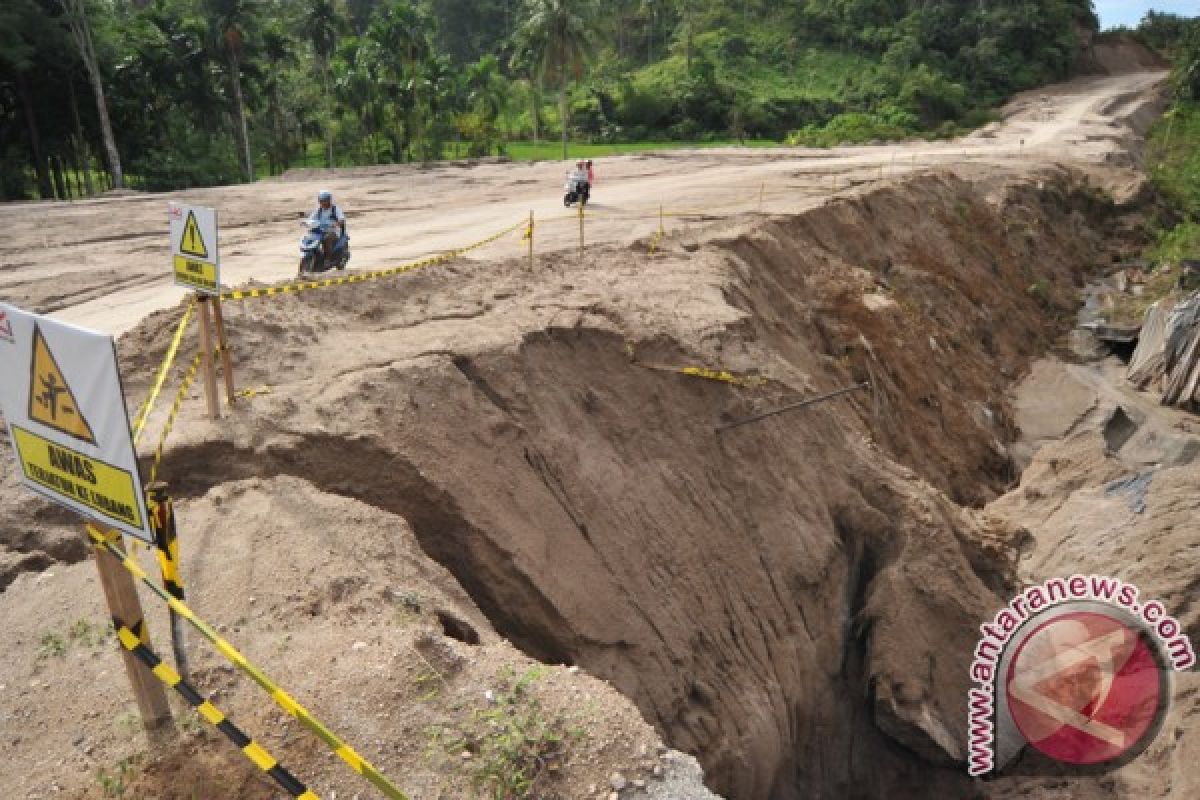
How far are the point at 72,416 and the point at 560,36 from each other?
4043cm

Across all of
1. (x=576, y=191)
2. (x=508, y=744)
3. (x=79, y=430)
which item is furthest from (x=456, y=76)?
(x=508, y=744)

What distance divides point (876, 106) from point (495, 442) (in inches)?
2108

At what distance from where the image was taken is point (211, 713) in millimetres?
A: 4422

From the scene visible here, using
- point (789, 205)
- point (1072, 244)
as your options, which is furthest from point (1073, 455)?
point (1072, 244)

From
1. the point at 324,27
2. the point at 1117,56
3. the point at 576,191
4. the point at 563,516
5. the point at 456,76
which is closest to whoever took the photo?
the point at 563,516

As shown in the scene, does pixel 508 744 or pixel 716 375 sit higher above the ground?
pixel 716 375

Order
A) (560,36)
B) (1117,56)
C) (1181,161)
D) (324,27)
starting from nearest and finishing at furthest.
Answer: (324,27) < (1181,161) < (560,36) < (1117,56)

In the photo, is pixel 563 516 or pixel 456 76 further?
pixel 456 76

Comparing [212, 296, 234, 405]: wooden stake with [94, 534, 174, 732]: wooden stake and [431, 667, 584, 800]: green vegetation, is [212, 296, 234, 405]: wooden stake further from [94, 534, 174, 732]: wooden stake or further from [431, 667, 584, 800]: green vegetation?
[431, 667, 584, 800]: green vegetation

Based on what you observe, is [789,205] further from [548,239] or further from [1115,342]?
[1115,342]

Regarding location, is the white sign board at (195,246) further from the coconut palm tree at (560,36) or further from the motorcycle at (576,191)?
the coconut palm tree at (560,36)

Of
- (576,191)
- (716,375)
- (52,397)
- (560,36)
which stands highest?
(560,36)

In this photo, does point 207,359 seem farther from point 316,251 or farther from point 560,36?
point 560,36

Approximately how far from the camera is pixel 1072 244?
31031 millimetres
